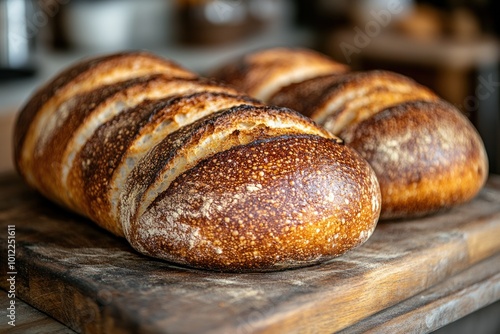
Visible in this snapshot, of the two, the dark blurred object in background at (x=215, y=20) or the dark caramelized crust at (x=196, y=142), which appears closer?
the dark caramelized crust at (x=196, y=142)

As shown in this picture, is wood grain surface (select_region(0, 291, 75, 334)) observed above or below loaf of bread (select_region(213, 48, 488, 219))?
below

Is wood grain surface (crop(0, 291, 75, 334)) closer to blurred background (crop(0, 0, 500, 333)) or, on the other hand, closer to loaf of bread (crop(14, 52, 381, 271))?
loaf of bread (crop(14, 52, 381, 271))

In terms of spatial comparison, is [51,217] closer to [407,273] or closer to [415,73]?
[407,273]

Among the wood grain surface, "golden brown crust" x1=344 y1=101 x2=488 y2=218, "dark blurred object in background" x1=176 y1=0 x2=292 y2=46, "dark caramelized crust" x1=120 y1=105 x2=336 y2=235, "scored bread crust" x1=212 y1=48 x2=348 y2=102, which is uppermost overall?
"dark blurred object in background" x1=176 y1=0 x2=292 y2=46

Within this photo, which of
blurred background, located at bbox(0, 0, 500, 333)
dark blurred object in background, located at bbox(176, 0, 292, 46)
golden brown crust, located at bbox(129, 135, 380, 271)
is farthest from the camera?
dark blurred object in background, located at bbox(176, 0, 292, 46)

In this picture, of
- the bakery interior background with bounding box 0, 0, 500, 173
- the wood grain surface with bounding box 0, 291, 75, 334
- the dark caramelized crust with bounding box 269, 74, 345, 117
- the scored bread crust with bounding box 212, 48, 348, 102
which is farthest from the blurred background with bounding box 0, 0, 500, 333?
the wood grain surface with bounding box 0, 291, 75, 334

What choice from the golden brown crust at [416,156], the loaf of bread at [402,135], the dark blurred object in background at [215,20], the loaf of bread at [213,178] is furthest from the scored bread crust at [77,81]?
the dark blurred object in background at [215,20]

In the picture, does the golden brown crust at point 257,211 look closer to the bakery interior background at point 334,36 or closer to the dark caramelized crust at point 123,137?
the dark caramelized crust at point 123,137

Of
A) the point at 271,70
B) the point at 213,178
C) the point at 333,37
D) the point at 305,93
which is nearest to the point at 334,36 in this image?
the point at 333,37
